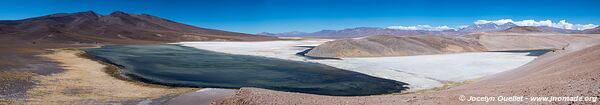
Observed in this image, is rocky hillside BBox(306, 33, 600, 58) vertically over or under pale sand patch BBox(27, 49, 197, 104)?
over

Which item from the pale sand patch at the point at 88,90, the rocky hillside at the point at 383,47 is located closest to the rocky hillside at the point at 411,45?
the rocky hillside at the point at 383,47

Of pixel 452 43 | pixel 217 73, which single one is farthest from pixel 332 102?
pixel 452 43

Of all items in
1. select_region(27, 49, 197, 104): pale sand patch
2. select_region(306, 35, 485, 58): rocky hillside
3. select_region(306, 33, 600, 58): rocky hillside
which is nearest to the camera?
select_region(27, 49, 197, 104): pale sand patch

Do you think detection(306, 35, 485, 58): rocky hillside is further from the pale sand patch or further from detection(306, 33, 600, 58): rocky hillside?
the pale sand patch

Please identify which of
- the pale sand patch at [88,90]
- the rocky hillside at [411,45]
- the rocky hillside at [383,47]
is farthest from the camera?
the rocky hillside at [411,45]

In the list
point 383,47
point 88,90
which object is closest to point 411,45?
point 383,47

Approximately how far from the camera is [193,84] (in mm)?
30109

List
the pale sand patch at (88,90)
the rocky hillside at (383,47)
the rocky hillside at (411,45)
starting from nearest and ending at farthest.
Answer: the pale sand patch at (88,90) → the rocky hillside at (383,47) → the rocky hillside at (411,45)

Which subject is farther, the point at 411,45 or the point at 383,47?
the point at 411,45

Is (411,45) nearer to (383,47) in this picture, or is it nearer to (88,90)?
(383,47)

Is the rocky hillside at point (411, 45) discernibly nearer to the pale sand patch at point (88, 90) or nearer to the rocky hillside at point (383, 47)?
the rocky hillside at point (383, 47)

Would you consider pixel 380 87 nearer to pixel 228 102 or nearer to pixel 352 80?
pixel 352 80

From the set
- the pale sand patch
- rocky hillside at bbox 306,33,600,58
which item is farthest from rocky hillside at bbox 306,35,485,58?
the pale sand patch

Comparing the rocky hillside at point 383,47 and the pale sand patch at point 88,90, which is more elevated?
the rocky hillside at point 383,47
